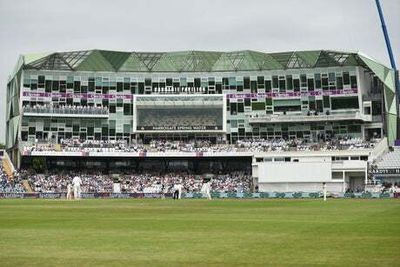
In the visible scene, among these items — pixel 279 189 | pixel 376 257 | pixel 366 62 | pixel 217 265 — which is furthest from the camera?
pixel 366 62

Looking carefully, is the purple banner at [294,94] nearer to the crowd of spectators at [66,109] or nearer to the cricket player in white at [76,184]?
the crowd of spectators at [66,109]

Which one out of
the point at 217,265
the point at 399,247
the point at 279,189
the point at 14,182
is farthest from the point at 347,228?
the point at 14,182

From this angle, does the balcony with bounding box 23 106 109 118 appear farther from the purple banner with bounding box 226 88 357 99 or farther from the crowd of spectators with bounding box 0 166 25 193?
the purple banner with bounding box 226 88 357 99

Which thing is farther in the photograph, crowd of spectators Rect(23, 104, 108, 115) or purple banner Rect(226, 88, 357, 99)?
purple banner Rect(226, 88, 357, 99)

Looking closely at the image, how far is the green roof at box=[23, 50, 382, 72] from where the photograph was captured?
95.2 m

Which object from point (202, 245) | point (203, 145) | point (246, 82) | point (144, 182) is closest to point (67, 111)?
point (144, 182)

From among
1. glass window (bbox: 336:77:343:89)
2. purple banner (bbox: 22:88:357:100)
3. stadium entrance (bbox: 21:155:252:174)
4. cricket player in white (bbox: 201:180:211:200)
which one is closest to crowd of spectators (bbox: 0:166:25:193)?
stadium entrance (bbox: 21:155:252:174)

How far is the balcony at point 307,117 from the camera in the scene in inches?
3570

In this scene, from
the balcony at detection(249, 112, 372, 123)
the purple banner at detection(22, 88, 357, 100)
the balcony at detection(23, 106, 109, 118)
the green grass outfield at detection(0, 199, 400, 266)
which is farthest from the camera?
the purple banner at detection(22, 88, 357, 100)

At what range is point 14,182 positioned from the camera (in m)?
82.4

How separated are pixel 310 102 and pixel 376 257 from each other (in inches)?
3340

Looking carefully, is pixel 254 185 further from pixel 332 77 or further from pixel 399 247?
pixel 399 247

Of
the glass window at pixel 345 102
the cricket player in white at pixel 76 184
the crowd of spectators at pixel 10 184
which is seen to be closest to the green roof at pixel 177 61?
the glass window at pixel 345 102

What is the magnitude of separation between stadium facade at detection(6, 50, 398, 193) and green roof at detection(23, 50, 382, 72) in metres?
0.15
